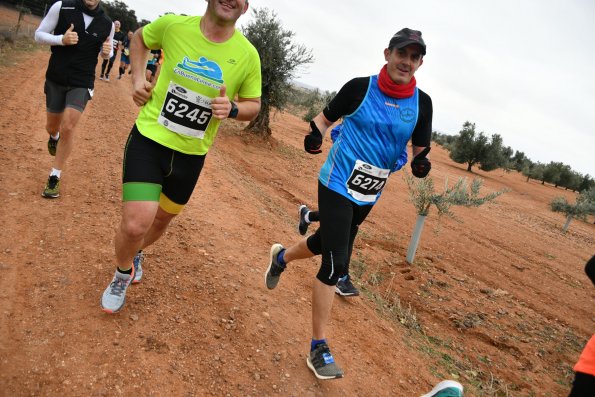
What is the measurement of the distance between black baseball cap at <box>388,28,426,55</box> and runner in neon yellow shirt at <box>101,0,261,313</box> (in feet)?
3.46

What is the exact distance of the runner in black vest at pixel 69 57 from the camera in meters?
4.45

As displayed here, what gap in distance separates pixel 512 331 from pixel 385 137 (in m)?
3.86

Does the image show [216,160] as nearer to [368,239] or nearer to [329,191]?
[368,239]

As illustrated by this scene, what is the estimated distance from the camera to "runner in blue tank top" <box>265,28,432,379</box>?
2.95 metres

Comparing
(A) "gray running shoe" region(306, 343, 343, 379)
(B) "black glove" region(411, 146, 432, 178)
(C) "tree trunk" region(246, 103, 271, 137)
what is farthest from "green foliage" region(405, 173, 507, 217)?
(C) "tree trunk" region(246, 103, 271, 137)

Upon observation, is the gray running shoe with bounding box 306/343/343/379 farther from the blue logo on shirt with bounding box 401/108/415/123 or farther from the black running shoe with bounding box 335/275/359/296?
the blue logo on shirt with bounding box 401/108/415/123

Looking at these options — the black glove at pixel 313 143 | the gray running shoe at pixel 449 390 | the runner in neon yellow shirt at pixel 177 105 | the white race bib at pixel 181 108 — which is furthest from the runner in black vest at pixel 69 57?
the gray running shoe at pixel 449 390

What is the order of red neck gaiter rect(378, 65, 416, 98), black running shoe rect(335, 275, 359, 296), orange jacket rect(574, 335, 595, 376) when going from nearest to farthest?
orange jacket rect(574, 335, 595, 376)
red neck gaiter rect(378, 65, 416, 98)
black running shoe rect(335, 275, 359, 296)

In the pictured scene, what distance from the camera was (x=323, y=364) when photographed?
2.91 metres

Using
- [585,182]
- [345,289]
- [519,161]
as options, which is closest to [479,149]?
[585,182]

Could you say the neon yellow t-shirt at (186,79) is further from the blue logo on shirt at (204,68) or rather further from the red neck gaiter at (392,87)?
the red neck gaiter at (392,87)

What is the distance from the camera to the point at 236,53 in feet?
9.28

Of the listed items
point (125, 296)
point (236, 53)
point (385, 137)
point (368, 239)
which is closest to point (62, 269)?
point (125, 296)

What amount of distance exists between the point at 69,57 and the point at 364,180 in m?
3.72
